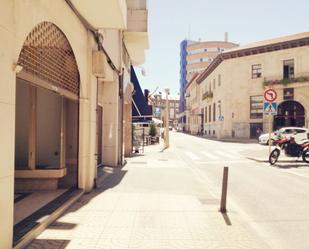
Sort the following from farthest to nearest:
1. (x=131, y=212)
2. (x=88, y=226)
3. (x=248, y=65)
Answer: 1. (x=248, y=65)
2. (x=131, y=212)
3. (x=88, y=226)

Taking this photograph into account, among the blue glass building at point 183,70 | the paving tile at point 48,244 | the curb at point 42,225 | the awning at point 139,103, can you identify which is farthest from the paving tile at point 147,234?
the blue glass building at point 183,70

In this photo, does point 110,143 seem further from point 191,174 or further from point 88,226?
point 88,226

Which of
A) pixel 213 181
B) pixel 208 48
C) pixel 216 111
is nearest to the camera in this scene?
pixel 213 181

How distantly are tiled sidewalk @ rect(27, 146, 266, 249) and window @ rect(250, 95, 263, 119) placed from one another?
34.7 m

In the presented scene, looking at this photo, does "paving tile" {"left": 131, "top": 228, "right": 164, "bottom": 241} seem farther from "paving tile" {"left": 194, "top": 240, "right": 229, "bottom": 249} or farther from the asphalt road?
the asphalt road

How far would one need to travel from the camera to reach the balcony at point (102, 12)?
744 cm

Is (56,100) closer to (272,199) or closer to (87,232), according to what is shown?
(87,232)

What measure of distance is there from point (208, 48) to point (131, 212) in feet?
314

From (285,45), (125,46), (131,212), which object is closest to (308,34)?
(285,45)

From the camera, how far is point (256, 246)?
499cm

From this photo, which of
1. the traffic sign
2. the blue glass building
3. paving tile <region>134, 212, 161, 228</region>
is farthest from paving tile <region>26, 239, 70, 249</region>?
the blue glass building

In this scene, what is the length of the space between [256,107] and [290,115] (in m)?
4.13

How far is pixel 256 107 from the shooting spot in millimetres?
42625

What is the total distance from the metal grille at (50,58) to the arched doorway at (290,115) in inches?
1420
